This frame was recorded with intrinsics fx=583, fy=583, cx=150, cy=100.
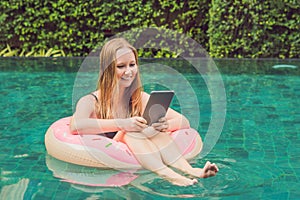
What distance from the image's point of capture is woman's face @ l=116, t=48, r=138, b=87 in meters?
4.17

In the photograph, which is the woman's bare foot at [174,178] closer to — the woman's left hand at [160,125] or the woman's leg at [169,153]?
the woman's leg at [169,153]

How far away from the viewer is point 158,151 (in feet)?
13.2

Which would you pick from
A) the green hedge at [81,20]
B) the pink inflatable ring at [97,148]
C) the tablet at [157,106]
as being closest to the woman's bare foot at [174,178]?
the pink inflatable ring at [97,148]

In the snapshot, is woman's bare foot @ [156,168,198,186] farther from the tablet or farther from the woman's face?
the woman's face

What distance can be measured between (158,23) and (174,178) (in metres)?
6.38

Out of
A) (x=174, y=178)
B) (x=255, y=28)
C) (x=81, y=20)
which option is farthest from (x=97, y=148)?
(x=81, y=20)

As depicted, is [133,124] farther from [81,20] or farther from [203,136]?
[81,20]

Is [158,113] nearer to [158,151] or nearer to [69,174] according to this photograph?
[158,151]

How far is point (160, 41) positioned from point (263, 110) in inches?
155

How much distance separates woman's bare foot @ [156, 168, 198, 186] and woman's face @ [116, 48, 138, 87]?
2.41 feet

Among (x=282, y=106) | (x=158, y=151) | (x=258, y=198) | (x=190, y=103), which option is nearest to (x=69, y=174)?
(x=158, y=151)

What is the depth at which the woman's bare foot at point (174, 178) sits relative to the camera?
376 centimetres

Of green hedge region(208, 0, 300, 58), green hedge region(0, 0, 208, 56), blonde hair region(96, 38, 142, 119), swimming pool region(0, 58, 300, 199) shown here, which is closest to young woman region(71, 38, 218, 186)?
blonde hair region(96, 38, 142, 119)

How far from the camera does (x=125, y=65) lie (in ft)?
13.8
